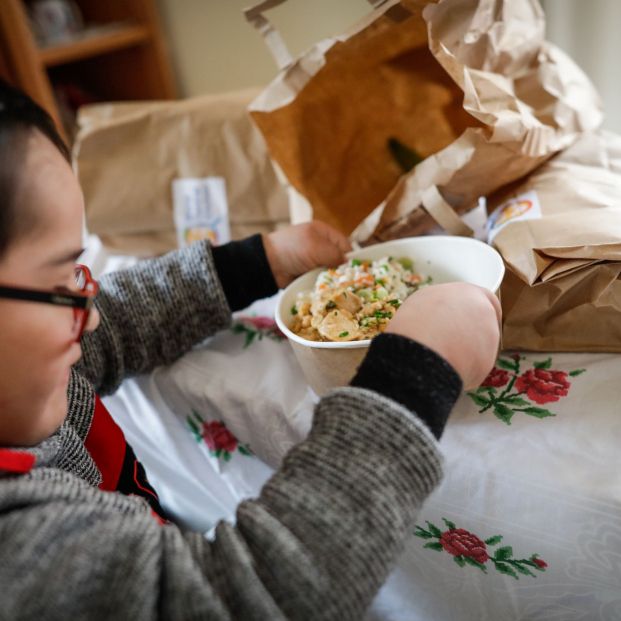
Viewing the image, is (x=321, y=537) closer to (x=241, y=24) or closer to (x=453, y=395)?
(x=453, y=395)

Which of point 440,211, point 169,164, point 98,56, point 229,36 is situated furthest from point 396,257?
point 98,56

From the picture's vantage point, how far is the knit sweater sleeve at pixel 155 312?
26.5 inches

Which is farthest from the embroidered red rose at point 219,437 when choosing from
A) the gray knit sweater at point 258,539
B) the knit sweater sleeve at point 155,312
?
the gray knit sweater at point 258,539

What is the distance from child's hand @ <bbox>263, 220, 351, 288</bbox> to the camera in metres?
0.69

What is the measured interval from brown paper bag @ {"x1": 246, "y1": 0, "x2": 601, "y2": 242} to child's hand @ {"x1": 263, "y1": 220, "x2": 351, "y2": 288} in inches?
2.2

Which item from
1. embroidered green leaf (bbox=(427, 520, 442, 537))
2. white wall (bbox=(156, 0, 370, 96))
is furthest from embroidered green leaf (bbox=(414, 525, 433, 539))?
white wall (bbox=(156, 0, 370, 96))

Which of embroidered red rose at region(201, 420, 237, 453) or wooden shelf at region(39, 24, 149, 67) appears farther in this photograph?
wooden shelf at region(39, 24, 149, 67)

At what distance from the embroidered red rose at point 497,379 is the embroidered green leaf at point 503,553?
0.49ft

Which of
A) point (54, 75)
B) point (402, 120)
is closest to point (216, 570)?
point (402, 120)

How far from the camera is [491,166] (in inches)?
26.0

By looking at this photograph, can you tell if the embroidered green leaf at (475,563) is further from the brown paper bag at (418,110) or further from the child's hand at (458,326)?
the brown paper bag at (418,110)

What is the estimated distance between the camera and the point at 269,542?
1.25 feet

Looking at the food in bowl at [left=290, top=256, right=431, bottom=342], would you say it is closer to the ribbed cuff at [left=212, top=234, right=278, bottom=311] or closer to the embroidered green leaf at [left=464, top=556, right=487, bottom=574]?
the ribbed cuff at [left=212, top=234, right=278, bottom=311]

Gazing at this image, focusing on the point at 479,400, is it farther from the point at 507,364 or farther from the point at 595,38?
the point at 595,38
